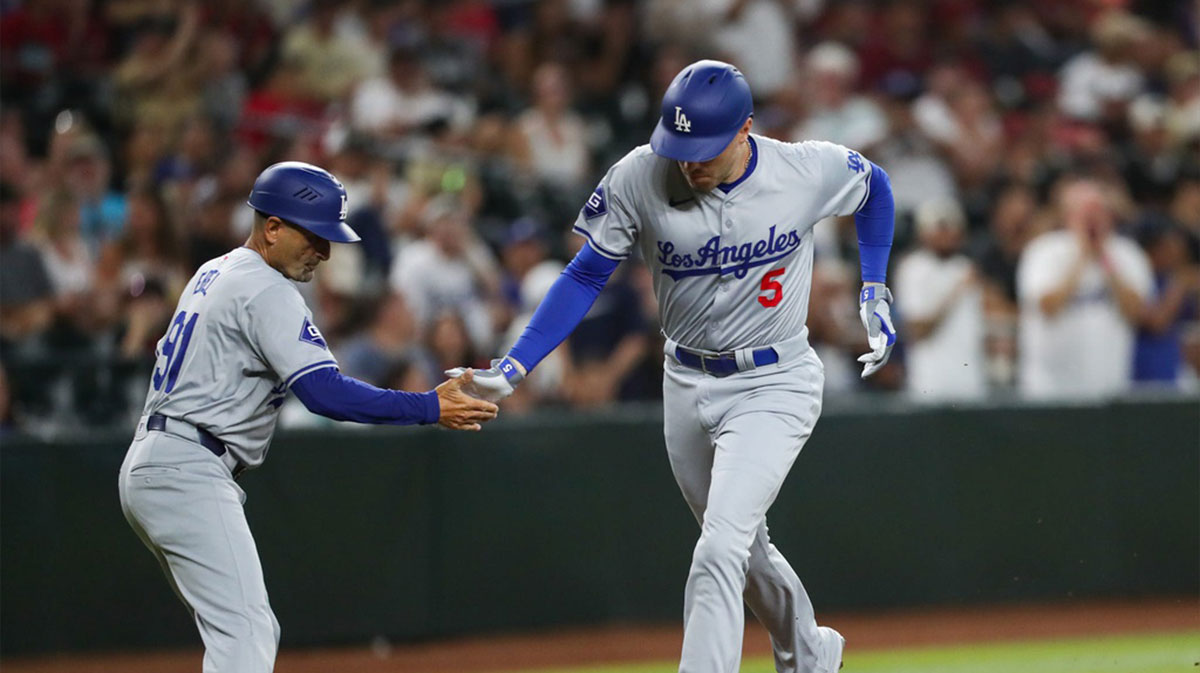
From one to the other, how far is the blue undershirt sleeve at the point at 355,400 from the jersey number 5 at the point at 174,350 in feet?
1.32

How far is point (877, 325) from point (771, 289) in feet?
1.74

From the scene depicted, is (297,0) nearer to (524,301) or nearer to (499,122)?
(499,122)

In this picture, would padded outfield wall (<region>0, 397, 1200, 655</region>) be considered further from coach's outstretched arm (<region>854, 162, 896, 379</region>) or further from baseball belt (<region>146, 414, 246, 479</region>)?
baseball belt (<region>146, 414, 246, 479</region>)

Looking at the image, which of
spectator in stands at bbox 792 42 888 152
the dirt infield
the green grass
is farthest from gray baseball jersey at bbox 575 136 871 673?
spectator in stands at bbox 792 42 888 152

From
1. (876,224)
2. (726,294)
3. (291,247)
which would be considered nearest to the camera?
(291,247)

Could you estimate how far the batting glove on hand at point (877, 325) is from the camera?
597 centimetres

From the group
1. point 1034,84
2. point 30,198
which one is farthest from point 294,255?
point 1034,84

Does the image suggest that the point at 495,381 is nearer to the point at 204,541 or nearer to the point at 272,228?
the point at 272,228

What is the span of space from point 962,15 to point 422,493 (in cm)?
788

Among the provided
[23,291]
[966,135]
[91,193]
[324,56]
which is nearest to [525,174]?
[324,56]

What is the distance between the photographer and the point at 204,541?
5.18 m

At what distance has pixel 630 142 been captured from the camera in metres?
12.5

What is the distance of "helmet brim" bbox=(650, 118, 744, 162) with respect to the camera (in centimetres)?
550

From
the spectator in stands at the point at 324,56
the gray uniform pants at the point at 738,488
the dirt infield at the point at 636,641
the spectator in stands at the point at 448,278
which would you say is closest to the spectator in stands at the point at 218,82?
the spectator in stands at the point at 324,56
